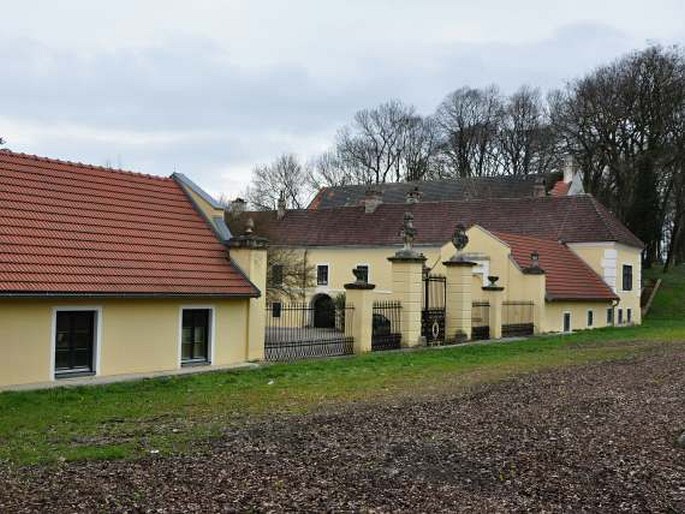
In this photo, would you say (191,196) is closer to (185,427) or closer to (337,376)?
(337,376)

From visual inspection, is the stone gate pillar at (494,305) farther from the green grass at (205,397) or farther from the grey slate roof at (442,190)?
the grey slate roof at (442,190)

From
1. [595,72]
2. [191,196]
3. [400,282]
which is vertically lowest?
[400,282]

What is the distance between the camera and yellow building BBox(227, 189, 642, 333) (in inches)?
1261

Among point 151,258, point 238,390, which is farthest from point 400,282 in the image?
point 238,390

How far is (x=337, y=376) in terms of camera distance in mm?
15859

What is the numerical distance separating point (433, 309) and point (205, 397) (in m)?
13.9

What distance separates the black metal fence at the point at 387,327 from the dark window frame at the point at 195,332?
5.94 meters

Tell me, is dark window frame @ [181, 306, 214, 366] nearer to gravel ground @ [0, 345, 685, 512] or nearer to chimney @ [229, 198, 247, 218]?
gravel ground @ [0, 345, 685, 512]

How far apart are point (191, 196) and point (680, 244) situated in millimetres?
45135

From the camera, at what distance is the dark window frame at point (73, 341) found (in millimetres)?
14961

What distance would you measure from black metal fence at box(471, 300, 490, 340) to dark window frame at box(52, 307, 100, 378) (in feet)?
49.2

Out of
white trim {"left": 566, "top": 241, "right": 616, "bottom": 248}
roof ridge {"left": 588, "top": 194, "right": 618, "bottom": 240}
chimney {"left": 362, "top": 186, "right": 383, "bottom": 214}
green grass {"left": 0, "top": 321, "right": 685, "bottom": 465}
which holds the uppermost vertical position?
chimney {"left": 362, "top": 186, "right": 383, "bottom": 214}

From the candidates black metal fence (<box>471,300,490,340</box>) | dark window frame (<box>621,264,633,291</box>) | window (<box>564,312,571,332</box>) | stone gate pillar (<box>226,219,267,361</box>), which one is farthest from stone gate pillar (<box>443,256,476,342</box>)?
dark window frame (<box>621,264,633,291</box>)

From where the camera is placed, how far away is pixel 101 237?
16.9 metres
